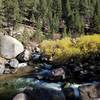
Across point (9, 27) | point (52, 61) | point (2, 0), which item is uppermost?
point (2, 0)

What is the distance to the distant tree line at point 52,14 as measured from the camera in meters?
81.7

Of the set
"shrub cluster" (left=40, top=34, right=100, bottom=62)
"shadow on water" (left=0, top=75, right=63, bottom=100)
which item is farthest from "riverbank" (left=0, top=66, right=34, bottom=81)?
"shrub cluster" (left=40, top=34, right=100, bottom=62)

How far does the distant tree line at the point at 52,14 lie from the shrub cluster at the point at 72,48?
1985 cm

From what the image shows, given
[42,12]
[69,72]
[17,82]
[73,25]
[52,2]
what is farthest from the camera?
[52,2]

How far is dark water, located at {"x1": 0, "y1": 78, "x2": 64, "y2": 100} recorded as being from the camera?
35294 mm

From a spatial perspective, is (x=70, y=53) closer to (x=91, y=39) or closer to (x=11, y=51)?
(x=91, y=39)

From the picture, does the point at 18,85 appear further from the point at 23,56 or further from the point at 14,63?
the point at 23,56

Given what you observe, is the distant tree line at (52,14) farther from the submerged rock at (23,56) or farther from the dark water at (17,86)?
the dark water at (17,86)

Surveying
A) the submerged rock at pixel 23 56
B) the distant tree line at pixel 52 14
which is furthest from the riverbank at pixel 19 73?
the distant tree line at pixel 52 14

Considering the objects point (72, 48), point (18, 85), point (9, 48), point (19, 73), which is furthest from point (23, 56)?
point (18, 85)

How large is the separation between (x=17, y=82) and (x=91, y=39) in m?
23.4

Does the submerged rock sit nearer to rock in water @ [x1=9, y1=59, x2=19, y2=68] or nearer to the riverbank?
rock in water @ [x1=9, y1=59, x2=19, y2=68]

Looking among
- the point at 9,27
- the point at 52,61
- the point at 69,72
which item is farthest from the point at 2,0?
the point at 69,72

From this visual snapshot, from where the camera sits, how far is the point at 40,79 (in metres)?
43.2
